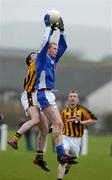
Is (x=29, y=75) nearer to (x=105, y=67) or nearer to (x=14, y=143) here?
(x=14, y=143)

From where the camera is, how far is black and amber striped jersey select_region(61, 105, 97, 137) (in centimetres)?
1709

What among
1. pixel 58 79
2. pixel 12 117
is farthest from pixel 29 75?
pixel 58 79

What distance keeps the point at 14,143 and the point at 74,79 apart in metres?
66.9

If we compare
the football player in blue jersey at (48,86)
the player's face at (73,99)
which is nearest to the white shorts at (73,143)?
the player's face at (73,99)

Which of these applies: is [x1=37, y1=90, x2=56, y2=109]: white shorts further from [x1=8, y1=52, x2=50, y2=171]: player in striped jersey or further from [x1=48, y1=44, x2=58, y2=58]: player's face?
[x1=48, y1=44, x2=58, y2=58]: player's face

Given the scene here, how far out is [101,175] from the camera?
18.5 metres

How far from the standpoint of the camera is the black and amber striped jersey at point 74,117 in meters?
17.1

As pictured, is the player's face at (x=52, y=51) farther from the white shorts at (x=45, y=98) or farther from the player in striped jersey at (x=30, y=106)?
the white shorts at (x=45, y=98)

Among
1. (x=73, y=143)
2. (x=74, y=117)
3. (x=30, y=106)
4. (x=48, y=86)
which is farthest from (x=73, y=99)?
(x=48, y=86)

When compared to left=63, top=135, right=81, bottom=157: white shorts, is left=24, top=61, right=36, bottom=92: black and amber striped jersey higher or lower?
higher

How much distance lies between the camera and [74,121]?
56.1 feet

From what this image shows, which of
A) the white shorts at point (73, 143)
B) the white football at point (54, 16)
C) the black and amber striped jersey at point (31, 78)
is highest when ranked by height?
the white football at point (54, 16)

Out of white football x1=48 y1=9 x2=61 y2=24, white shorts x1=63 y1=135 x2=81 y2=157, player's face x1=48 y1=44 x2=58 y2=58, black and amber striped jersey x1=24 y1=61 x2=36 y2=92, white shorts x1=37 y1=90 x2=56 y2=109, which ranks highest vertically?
white football x1=48 y1=9 x2=61 y2=24

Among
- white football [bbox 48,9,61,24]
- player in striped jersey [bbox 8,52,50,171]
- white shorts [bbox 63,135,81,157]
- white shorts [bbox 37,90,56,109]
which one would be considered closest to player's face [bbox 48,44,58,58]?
player in striped jersey [bbox 8,52,50,171]
